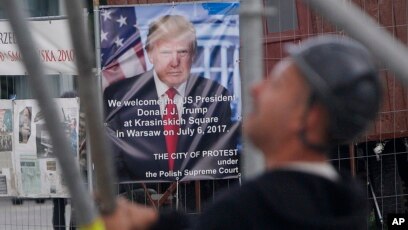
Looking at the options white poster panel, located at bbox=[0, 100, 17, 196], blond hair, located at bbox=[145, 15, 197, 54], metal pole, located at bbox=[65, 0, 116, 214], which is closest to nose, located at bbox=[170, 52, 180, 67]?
blond hair, located at bbox=[145, 15, 197, 54]

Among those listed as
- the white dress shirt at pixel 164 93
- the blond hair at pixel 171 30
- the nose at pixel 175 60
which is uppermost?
the blond hair at pixel 171 30

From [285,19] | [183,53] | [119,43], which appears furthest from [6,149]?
[285,19]

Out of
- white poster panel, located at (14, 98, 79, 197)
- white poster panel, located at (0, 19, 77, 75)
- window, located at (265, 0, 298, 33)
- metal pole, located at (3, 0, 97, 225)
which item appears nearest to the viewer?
metal pole, located at (3, 0, 97, 225)

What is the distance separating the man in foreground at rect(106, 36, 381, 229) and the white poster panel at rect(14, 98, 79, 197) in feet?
20.1

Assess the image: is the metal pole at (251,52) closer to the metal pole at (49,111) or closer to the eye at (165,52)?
the metal pole at (49,111)

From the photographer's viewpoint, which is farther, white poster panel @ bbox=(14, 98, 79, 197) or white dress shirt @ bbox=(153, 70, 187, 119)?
white poster panel @ bbox=(14, 98, 79, 197)

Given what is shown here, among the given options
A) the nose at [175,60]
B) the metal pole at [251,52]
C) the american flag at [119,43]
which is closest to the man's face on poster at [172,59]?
the nose at [175,60]

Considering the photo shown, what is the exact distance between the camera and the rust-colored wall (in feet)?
27.6

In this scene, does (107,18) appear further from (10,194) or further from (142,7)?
(10,194)

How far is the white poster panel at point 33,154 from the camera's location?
26.7 ft

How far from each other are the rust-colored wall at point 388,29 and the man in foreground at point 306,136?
6376mm

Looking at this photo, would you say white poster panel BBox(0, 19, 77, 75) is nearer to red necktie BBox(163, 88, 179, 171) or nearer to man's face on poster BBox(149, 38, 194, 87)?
man's face on poster BBox(149, 38, 194, 87)

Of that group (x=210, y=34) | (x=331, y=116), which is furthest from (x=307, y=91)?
(x=210, y=34)

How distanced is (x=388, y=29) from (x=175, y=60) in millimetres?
1954
